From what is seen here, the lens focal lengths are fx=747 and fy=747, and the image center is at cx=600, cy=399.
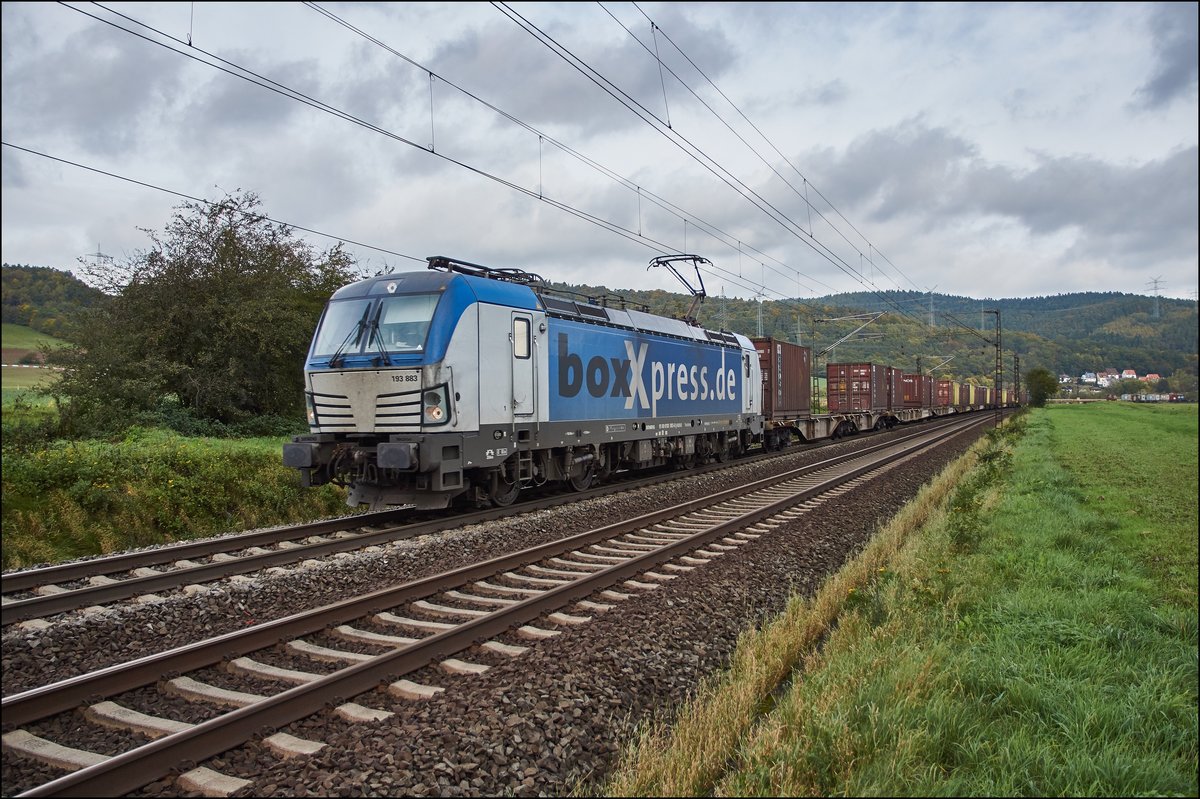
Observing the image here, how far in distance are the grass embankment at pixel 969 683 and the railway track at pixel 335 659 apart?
6.04ft

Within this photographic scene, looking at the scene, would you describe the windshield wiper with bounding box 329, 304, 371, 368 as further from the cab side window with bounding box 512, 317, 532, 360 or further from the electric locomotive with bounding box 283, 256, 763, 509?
the cab side window with bounding box 512, 317, 532, 360

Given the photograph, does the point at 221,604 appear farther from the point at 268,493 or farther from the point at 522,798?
the point at 268,493

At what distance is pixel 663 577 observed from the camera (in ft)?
28.3

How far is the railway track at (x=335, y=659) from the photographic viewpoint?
439cm

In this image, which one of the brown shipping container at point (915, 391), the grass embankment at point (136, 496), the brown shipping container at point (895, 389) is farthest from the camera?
the brown shipping container at point (915, 391)

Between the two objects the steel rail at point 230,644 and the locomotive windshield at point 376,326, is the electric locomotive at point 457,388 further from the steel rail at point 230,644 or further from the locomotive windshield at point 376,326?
the steel rail at point 230,644

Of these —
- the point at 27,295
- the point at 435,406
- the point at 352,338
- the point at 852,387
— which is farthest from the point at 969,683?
the point at 852,387

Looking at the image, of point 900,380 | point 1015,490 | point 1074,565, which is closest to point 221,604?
point 1074,565

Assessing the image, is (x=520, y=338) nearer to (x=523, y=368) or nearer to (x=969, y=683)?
(x=523, y=368)

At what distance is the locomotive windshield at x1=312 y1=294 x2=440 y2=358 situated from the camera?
11156 mm

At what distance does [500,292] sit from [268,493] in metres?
5.36

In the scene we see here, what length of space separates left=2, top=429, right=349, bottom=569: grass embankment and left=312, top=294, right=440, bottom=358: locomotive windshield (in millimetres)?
2902

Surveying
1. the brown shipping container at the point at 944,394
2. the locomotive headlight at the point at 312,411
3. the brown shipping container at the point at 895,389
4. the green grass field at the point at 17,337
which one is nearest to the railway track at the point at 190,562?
the locomotive headlight at the point at 312,411

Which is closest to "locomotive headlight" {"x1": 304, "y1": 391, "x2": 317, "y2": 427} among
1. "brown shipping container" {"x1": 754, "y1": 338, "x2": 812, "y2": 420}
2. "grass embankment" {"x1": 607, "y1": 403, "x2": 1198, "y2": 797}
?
"grass embankment" {"x1": 607, "y1": 403, "x2": 1198, "y2": 797}
